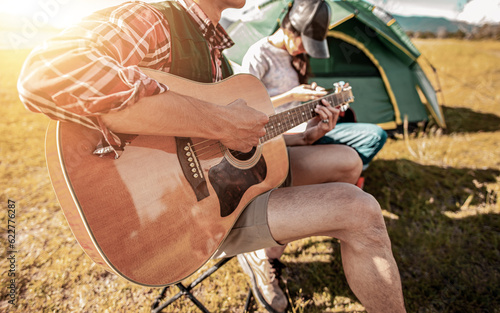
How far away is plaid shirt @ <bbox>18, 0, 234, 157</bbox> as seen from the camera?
26.8 inches

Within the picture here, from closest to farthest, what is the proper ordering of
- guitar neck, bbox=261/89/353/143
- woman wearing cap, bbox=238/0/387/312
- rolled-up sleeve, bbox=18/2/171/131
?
rolled-up sleeve, bbox=18/2/171/131 → guitar neck, bbox=261/89/353/143 → woman wearing cap, bbox=238/0/387/312

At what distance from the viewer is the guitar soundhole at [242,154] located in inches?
48.4

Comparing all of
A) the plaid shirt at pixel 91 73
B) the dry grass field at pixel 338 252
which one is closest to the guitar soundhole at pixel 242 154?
the plaid shirt at pixel 91 73

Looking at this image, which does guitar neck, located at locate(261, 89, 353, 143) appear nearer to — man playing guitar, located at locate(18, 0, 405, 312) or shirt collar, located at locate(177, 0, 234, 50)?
man playing guitar, located at locate(18, 0, 405, 312)

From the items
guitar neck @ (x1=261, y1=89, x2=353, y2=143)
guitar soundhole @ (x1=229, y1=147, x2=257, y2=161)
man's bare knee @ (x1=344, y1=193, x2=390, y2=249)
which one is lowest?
man's bare knee @ (x1=344, y1=193, x2=390, y2=249)

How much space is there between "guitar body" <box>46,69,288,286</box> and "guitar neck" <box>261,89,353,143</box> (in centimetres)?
25

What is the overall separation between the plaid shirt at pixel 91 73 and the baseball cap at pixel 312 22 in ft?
5.82

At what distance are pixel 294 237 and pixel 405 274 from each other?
135 centimetres

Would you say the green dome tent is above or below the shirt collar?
below

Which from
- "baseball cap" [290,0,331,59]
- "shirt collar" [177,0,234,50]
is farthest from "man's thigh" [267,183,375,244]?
"baseball cap" [290,0,331,59]

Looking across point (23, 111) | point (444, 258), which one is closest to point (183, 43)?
point (444, 258)

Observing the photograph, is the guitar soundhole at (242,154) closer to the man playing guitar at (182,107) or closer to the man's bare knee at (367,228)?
the man playing guitar at (182,107)

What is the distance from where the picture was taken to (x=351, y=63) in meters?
4.30

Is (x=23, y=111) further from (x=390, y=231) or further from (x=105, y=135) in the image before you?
(x=390, y=231)
